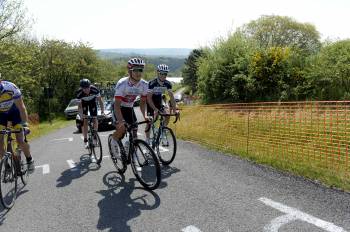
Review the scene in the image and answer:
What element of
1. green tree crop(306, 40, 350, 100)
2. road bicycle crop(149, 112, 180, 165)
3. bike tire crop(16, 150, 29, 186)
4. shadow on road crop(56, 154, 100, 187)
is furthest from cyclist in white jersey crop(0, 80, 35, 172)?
green tree crop(306, 40, 350, 100)

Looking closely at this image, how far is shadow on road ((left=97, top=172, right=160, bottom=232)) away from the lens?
4832mm

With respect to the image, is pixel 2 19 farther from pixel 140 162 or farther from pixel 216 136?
pixel 140 162

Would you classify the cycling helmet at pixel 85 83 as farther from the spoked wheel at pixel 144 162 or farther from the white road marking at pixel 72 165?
the spoked wheel at pixel 144 162

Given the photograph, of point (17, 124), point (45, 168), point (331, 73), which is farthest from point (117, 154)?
point (331, 73)

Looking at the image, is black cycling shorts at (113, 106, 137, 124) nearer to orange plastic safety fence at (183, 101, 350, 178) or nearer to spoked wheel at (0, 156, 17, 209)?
spoked wheel at (0, 156, 17, 209)

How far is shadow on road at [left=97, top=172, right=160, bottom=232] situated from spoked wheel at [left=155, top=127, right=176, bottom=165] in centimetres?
132

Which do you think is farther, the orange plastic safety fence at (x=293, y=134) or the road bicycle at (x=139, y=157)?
the orange plastic safety fence at (x=293, y=134)

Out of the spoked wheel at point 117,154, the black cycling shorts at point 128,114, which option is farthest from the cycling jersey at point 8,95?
the spoked wheel at point 117,154

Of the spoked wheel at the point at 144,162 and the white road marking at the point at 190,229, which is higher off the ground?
the spoked wheel at the point at 144,162

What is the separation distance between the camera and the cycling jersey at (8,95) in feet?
20.0

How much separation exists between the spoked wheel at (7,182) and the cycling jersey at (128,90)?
2.16 metres

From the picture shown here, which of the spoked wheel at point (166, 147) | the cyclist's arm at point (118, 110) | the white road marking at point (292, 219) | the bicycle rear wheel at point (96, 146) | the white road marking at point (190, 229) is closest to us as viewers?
the white road marking at point (292, 219)

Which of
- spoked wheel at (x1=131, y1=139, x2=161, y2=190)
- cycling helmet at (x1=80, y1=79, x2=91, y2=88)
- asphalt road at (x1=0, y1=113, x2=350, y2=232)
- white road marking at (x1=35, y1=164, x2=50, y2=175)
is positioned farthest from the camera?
cycling helmet at (x1=80, y1=79, x2=91, y2=88)

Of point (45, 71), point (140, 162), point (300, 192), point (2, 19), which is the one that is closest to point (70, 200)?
point (140, 162)
